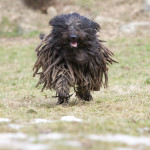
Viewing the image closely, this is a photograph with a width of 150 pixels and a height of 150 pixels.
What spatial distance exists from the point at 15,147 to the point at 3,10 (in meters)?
18.2

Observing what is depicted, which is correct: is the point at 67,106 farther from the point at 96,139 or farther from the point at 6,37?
the point at 6,37

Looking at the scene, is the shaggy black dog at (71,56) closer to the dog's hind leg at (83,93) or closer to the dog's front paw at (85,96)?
the dog's hind leg at (83,93)

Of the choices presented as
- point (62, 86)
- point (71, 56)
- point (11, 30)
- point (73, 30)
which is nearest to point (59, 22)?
point (73, 30)

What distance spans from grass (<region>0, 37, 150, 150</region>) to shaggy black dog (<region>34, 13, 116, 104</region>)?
41 centimetres

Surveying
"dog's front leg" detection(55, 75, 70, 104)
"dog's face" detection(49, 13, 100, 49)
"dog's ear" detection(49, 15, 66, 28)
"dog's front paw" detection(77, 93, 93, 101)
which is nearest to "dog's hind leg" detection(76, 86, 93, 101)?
"dog's front paw" detection(77, 93, 93, 101)

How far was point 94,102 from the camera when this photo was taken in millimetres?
7836

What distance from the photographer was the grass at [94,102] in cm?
490

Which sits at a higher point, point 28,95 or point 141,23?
point 141,23

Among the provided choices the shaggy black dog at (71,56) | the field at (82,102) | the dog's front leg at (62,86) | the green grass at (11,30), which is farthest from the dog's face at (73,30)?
the green grass at (11,30)

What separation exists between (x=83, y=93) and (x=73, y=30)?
1.42m

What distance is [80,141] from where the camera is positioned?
4.20 meters

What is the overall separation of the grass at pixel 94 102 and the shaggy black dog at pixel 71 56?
41 cm

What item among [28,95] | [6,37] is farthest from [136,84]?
[6,37]

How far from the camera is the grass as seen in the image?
4902 millimetres
